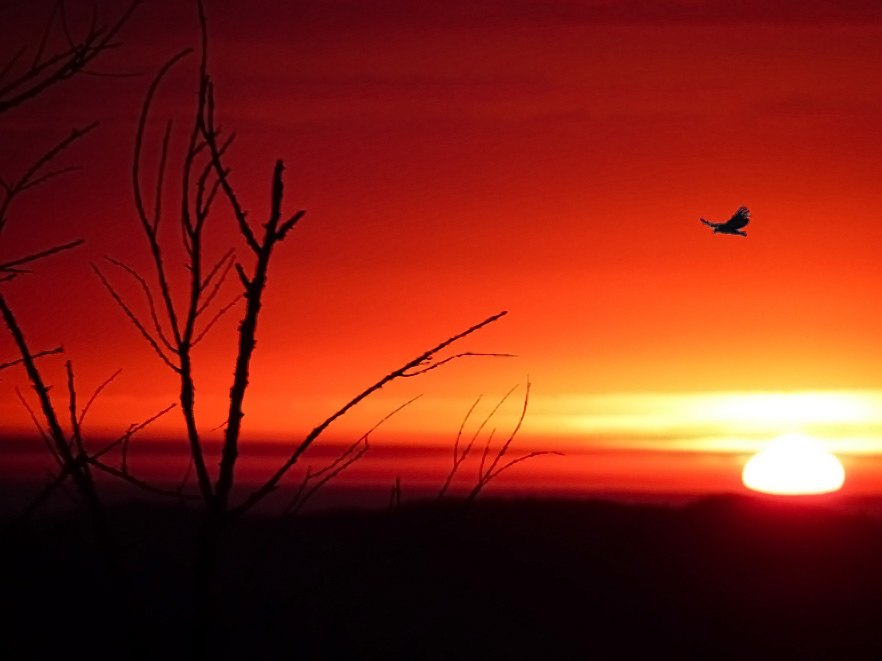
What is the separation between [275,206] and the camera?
192 cm

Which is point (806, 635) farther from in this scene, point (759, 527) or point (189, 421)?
point (189, 421)

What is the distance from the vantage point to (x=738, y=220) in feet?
15.9

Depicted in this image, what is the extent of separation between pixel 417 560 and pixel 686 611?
1529cm

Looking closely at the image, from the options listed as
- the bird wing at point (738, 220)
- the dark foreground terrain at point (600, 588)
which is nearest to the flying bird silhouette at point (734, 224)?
the bird wing at point (738, 220)

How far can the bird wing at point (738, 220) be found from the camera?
4.42 metres

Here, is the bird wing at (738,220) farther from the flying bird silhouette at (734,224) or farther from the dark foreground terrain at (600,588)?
the dark foreground terrain at (600,588)

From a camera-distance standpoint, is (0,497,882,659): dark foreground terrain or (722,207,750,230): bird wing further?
(0,497,882,659): dark foreground terrain

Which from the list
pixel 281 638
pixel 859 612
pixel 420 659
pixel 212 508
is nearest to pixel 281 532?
pixel 212 508

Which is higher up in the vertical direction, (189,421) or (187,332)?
(187,332)

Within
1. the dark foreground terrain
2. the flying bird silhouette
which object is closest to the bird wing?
the flying bird silhouette

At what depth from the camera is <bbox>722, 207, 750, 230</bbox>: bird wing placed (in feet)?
14.5

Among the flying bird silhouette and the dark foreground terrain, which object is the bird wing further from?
the dark foreground terrain

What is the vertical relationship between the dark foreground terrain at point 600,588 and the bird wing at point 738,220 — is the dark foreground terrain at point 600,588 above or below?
below

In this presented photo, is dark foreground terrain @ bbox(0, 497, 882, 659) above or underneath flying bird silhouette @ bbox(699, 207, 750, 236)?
underneath
